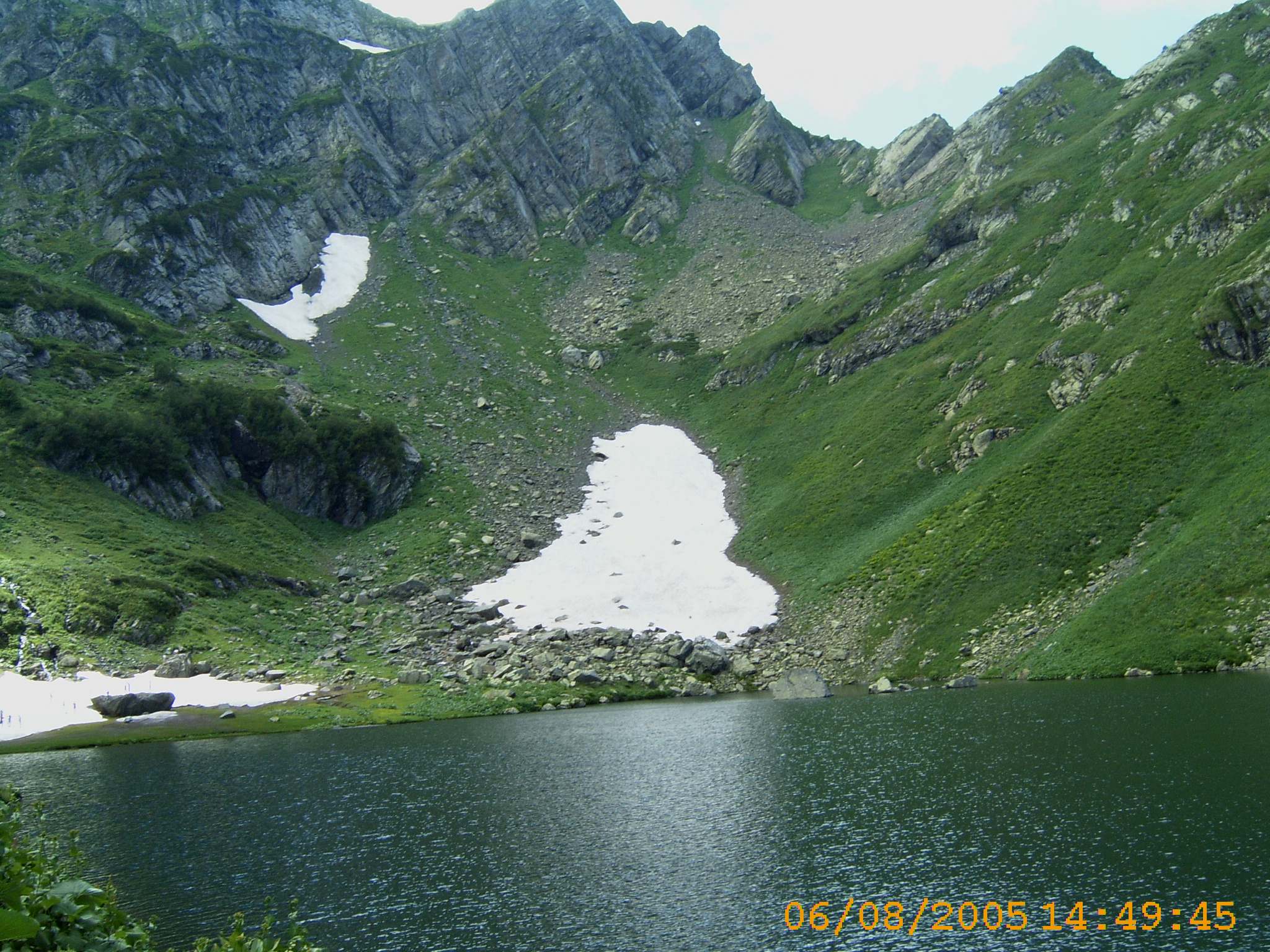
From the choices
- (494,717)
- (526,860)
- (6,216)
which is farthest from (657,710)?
(6,216)

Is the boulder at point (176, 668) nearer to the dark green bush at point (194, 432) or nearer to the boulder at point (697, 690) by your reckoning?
the dark green bush at point (194, 432)

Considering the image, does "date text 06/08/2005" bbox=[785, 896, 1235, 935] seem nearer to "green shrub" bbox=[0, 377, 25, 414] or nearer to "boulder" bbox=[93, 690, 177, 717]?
"boulder" bbox=[93, 690, 177, 717]

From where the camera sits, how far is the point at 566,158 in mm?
189625

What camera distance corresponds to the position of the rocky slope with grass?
65.0 m

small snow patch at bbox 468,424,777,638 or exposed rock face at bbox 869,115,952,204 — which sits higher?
exposed rock face at bbox 869,115,952,204

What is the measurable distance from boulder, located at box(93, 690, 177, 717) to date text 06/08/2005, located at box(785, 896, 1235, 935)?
176 ft

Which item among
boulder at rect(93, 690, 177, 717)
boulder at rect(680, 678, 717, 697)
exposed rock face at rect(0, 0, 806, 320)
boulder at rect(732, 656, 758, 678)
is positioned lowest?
boulder at rect(93, 690, 177, 717)

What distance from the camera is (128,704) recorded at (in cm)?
5781

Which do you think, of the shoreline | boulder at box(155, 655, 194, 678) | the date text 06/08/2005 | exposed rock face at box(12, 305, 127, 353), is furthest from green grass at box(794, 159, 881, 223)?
the date text 06/08/2005

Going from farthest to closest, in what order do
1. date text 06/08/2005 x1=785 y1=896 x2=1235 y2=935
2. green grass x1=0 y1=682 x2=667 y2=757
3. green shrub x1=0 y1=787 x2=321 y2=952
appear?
green grass x1=0 y1=682 x2=667 y2=757
date text 06/08/2005 x1=785 y1=896 x2=1235 y2=935
green shrub x1=0 y1=787 x2=321 y2=952

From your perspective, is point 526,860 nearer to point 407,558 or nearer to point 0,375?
point 407,558

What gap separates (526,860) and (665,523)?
227 feet

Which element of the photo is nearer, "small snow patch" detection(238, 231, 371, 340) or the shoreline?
the shoreline

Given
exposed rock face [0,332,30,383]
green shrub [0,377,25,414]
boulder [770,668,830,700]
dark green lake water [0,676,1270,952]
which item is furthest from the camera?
exposed rock face [0,332,30,383]
